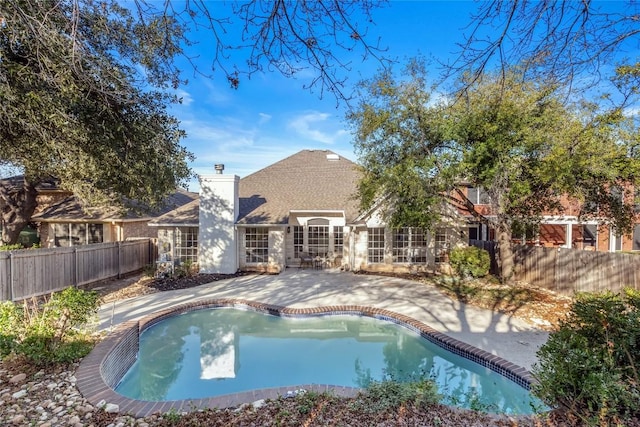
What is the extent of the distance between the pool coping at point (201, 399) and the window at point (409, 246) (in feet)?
25.0

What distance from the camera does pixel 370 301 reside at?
11492mm

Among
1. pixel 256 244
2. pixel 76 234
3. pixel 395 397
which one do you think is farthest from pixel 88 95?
pixel 76 234

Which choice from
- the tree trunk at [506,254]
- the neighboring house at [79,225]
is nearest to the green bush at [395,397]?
the tree trunk at [506,254]

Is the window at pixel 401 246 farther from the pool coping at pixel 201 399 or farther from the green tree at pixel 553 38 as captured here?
the green tree at pixel 553 38

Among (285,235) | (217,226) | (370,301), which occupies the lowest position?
(370,301)

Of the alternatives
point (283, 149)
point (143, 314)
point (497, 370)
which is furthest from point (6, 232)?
point (497, 370)

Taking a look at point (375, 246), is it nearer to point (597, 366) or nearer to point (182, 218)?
point (182, 218)

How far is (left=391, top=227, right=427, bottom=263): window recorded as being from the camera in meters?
17.5

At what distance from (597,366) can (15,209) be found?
24.8 m

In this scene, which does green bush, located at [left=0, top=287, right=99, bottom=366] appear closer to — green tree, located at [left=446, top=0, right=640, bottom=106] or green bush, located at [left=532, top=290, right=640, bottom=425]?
green tree, located at [left=446, top=0, right=640, bottom=106]

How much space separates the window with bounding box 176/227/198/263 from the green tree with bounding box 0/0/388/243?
7011 mm

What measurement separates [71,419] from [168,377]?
2.83 meters

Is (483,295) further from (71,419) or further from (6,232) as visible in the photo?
(6,232)

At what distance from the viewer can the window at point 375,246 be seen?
17438 millimetres
